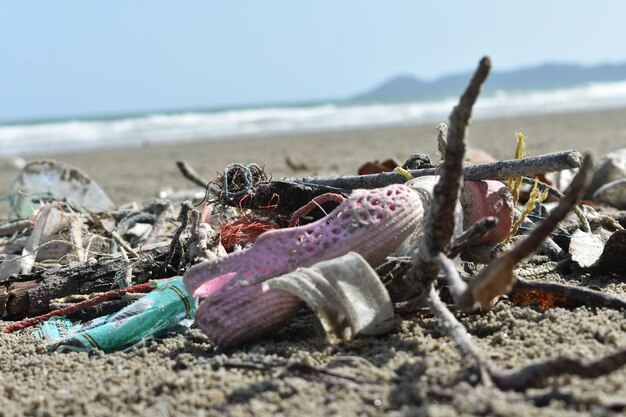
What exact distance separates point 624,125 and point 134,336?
1409 centimetres

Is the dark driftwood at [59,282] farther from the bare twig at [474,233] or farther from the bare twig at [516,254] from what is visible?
the bare twig at [516,254]

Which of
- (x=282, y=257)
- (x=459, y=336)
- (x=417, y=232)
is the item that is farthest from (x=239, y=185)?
(x=459, y=336)

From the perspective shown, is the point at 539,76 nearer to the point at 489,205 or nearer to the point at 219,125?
the point at 219,125

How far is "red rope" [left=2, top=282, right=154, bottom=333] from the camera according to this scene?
297 centimetres

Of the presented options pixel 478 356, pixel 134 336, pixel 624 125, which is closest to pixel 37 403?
pixel 134 336

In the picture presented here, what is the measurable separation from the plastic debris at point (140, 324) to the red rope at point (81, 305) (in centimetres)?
19

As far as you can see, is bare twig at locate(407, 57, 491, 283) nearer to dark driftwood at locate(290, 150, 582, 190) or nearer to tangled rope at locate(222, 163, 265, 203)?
dark driftwood at locate(290, 150, 582, 190)

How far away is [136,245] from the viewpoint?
3.88 m

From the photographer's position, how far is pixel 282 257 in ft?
8.04

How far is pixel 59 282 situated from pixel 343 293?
1.59 meters

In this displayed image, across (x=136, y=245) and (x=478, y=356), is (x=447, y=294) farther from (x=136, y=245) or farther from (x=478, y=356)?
(x=136, y=245)

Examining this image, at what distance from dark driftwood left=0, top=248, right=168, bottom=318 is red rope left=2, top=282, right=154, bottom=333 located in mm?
144

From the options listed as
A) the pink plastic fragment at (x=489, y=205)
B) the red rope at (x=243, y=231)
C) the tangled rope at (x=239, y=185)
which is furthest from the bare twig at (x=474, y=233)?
the tangled rope at (x=239, y=185)

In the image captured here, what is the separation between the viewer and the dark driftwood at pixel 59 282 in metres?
3.14
